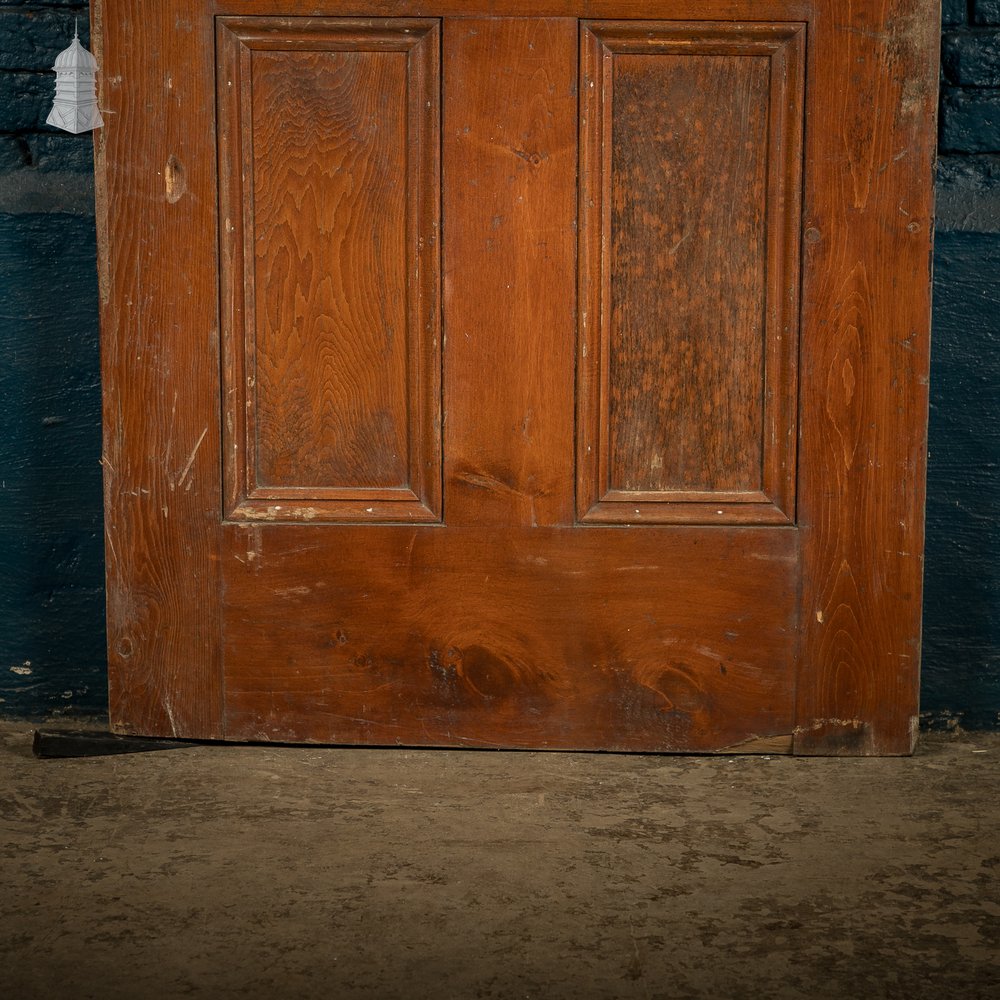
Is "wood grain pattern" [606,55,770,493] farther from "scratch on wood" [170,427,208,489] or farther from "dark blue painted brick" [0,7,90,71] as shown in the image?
"dark blue painted brick" [0,7,90,71]

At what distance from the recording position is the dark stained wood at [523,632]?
2.40m

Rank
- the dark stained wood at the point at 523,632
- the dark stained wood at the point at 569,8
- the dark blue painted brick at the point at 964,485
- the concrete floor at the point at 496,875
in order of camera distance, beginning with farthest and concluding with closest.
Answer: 1. the dark blue painted brick at the point at 964,485
2. the dark stained wood at the point at 523,632
3. the dark stained wood at the point at 569,8
4. the concrete floor at the point at 496,875

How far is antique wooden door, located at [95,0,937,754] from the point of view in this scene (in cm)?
231

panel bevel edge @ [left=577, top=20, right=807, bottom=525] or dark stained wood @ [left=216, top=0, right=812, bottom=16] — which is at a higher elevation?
dark stained wood @ [left=216, top=0, right=812, bottom=16]

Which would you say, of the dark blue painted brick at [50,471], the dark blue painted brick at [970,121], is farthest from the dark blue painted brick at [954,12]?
the dark blue painted brick at [50,471]

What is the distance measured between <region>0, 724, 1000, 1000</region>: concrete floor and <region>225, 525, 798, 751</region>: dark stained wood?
87 mm

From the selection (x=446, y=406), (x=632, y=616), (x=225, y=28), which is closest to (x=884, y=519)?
(x=632, y=616)

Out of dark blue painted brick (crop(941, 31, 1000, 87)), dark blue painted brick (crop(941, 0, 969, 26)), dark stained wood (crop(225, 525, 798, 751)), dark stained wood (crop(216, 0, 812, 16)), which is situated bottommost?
dark stained wood (crop(225, 525, 798, 751))

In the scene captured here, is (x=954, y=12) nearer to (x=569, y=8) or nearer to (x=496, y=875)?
(x=569, y=8)

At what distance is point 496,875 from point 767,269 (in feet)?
3.84

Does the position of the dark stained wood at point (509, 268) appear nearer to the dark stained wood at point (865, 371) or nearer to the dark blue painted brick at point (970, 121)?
the dark stained wood at point (865, 371)

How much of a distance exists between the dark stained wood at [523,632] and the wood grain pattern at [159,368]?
0.30ft

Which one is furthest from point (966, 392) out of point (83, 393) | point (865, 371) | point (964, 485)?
point (83, 393)

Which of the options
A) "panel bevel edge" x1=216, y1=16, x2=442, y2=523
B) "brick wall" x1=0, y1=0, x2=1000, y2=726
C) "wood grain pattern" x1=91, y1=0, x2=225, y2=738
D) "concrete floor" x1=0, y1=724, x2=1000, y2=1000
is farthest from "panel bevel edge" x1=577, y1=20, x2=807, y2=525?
"wood grain pattern" x1=91, y1=0, x2=225, y2=738
